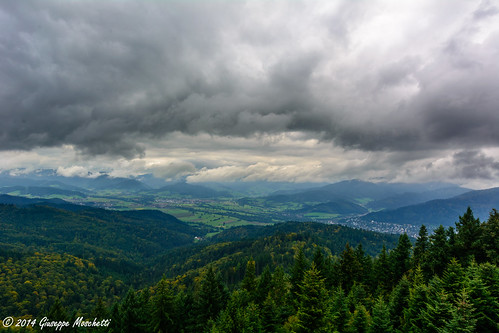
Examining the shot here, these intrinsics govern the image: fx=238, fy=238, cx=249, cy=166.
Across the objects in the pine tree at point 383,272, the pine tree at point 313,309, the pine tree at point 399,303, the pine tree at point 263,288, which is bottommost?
the pine tree at point 263,288

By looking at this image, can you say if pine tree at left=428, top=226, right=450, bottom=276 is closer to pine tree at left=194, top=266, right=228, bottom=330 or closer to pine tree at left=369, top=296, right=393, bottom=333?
pine tree at left=369, top=296, right=393, bottom=333

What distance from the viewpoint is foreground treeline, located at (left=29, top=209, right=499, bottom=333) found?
28.9 metres

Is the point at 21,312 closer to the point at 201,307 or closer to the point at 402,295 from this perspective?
the point at 201,307

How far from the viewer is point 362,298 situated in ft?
175

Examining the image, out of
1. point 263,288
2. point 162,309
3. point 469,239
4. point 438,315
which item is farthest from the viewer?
point 263,288

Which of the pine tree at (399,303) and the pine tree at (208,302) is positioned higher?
the pine tree at (399,303)

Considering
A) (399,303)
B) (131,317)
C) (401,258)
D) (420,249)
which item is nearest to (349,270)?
(401,258)

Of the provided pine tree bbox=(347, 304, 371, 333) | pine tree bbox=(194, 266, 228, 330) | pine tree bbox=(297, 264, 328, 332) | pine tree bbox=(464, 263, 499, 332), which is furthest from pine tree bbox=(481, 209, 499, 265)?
pine tree bbox=(194, 266, 228, 330)

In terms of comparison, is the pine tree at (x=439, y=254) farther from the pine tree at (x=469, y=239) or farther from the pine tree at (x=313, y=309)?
the pine tree at (x=313, y=309)

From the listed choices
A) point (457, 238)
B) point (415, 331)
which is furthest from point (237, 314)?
point (457, 238)

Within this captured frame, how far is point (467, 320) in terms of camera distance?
921 inches

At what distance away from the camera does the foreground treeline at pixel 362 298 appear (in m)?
28.9

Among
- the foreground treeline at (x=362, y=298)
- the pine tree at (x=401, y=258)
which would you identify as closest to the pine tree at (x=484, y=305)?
the foreground treeline at (x=362, y=298)

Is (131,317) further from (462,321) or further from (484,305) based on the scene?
(484,305)
